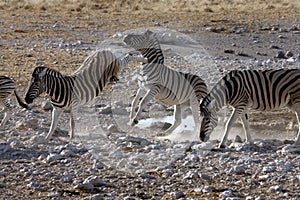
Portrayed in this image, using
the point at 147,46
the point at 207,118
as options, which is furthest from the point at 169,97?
the point at 207,118

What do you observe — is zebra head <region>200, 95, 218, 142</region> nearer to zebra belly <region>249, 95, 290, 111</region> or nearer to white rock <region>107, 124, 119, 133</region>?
zebra belly <region>249, 95, 290, 111</region>

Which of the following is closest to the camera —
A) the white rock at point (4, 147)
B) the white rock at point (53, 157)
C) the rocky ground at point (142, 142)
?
the rocky ground at point (142, 142)

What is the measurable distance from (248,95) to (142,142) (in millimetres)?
1713

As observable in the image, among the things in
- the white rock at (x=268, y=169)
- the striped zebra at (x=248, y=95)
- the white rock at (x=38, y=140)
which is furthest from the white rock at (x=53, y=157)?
the white rock at (x=268, y=169)

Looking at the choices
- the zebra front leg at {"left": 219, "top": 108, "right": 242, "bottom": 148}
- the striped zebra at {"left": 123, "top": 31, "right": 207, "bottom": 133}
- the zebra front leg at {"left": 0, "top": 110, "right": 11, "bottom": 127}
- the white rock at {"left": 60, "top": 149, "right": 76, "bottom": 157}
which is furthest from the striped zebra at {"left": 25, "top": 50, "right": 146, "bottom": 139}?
the zebra front leg at {"left": 219, "top": 108, "right": 242, "bottom": 148}

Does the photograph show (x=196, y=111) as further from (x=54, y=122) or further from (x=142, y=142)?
(x=54, y=122)

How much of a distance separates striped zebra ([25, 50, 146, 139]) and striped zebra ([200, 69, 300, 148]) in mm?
2135

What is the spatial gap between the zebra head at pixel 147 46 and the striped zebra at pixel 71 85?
0.50 ft

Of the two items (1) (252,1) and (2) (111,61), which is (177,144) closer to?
(2) (111,61)

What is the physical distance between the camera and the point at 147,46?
1234 centimetres

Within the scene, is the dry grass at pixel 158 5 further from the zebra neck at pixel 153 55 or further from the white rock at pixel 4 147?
the white rock at pixel 4 147

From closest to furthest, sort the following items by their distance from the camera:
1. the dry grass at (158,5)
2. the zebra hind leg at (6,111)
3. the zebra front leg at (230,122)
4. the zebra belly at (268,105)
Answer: the zebra front leg at (230,122) → the zebra belly at (268,105) → the zebra hind leg at (6,111) → the dry grass at (158,5)

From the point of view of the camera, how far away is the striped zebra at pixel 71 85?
1078 centimetres

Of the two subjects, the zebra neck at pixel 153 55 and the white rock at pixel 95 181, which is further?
the zebra neck at pixel 153 55
